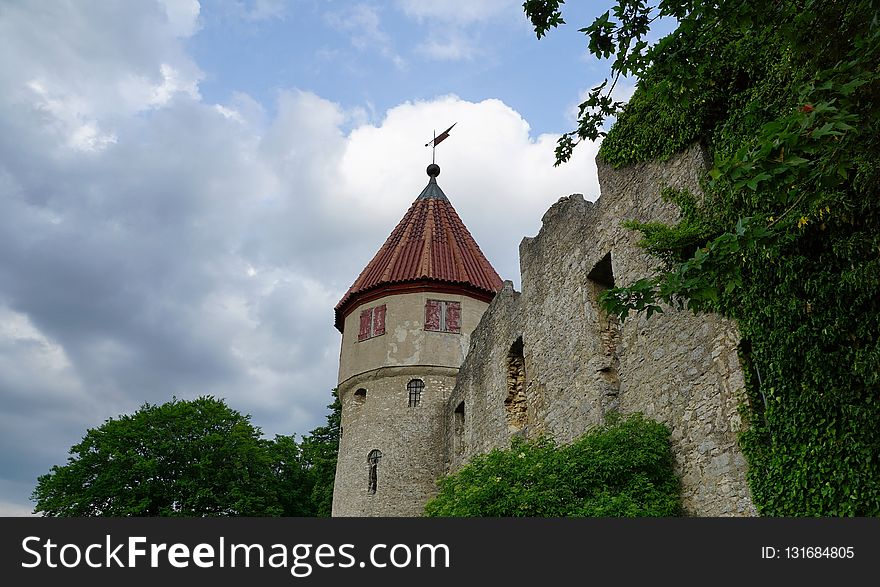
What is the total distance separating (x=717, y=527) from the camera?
5012 millimetres

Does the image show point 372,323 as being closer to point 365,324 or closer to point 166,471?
point 365,324

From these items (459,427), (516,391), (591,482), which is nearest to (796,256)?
(591,482)

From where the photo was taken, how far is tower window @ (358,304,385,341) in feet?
72.3

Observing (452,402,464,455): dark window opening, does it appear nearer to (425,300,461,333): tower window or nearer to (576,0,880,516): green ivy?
(425,300,461,333): tower window

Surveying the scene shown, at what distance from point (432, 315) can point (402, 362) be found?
180 cm

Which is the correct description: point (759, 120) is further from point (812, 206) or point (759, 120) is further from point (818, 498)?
point (818, 498)

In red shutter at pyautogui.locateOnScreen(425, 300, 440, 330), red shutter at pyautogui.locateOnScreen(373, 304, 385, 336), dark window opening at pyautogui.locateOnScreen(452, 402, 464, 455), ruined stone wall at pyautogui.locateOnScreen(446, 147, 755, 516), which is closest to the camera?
ruined stone wall at pyautogui.locateOnScreen(446, 147, 755, 516)

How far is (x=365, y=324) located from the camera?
2252 cm

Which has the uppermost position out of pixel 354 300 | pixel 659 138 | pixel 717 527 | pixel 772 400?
pixel 354 300

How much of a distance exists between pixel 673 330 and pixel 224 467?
79.7ft

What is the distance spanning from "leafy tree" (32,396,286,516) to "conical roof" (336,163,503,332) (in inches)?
352

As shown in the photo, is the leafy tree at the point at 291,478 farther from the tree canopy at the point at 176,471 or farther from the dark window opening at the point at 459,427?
the dark window opening at the point at 459,427

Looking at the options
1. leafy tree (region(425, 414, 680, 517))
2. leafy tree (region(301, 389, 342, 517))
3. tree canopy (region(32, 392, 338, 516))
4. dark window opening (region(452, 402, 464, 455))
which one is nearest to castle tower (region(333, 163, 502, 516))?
dark window opening (region(452, 402, 464, 455))

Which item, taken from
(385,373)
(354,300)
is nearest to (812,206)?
(385,373)
